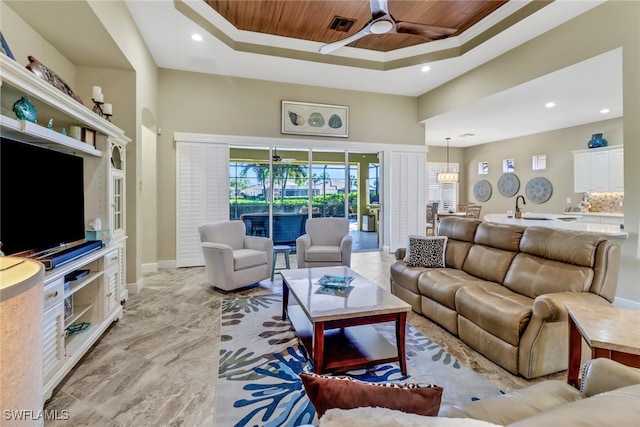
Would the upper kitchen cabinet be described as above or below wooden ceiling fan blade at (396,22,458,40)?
below

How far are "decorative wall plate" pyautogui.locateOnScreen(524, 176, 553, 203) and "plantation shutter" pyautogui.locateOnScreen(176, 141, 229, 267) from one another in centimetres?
767

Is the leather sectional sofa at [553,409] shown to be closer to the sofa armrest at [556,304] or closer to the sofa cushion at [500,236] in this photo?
the sofa armrest at [556,304]

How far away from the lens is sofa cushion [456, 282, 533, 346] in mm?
2146

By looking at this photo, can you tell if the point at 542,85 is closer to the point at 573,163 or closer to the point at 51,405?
the point at 573,163

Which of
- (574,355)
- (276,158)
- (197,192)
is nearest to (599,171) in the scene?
(574,355)

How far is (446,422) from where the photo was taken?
0.66 meters

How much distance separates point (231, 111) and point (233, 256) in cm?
295

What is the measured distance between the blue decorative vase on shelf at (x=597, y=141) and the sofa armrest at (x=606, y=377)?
737 centimetres

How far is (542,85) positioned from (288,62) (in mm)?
3788

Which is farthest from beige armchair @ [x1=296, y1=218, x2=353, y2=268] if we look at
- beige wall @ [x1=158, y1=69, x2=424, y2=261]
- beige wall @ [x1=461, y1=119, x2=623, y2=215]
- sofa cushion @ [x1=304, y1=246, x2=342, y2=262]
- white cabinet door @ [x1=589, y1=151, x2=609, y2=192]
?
beige wall @ [x1=461, y1=119, x2=623, y2=215]

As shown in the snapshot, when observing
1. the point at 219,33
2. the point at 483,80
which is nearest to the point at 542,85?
the point at 483,80

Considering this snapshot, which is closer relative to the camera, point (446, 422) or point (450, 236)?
point (446, 422)

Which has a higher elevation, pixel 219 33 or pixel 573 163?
pixel 219 33

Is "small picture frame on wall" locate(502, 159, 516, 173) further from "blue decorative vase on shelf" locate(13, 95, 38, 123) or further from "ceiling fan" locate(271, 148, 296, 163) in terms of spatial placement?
"blue decorative vase on shelf" locate(13, 95, 38, 123)
